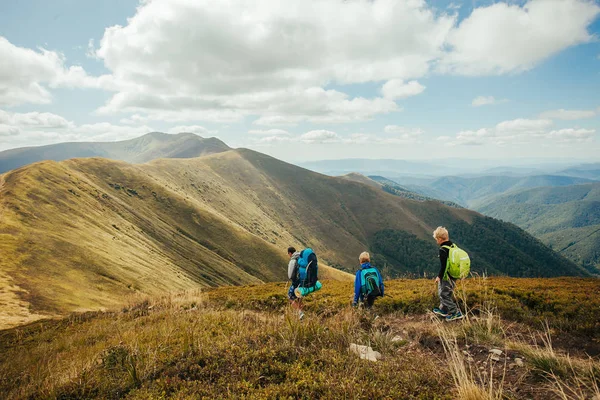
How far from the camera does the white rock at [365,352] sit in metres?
6.12

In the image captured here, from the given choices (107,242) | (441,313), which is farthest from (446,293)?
(107,242)

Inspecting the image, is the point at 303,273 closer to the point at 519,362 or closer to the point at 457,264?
the point at 457,264

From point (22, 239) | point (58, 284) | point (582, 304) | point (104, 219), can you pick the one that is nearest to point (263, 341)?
point (582, 304)

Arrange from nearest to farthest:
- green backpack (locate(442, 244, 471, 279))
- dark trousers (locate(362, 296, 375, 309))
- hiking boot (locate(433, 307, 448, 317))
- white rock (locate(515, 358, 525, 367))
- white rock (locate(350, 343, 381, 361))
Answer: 1. white rock (locate(515, 358, 525, 367))
2. white rock (locate(350, 343, 381, 361))
3. green backpack (locate(442, 244, 471, 279))
4. hiking boot (locate(433, 307, 448, 317))
5. dark trousers (locate(362, 296, 375, 309))

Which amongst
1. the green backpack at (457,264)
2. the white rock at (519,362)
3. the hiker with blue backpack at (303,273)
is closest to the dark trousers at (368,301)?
the hiker with blue backpack at (303,273)

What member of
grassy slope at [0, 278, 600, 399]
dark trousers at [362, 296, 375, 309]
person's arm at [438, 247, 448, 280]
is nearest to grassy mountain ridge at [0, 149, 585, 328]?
person's arm at [438, 247, 448, 280]

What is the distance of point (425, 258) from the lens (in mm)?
198500

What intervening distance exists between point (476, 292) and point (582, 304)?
330cm

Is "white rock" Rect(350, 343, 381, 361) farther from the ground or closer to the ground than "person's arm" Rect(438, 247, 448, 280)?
closer to the ground

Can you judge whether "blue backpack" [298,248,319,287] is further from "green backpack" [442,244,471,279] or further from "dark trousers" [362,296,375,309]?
"green backpack" [442,244,471,279]

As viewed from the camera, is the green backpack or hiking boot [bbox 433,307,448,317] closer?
the green backpack

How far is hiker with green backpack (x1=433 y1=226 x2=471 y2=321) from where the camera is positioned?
364 inches

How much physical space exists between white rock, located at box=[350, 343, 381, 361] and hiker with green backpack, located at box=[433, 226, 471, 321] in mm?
4002

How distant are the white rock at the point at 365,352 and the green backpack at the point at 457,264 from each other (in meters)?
4.46
